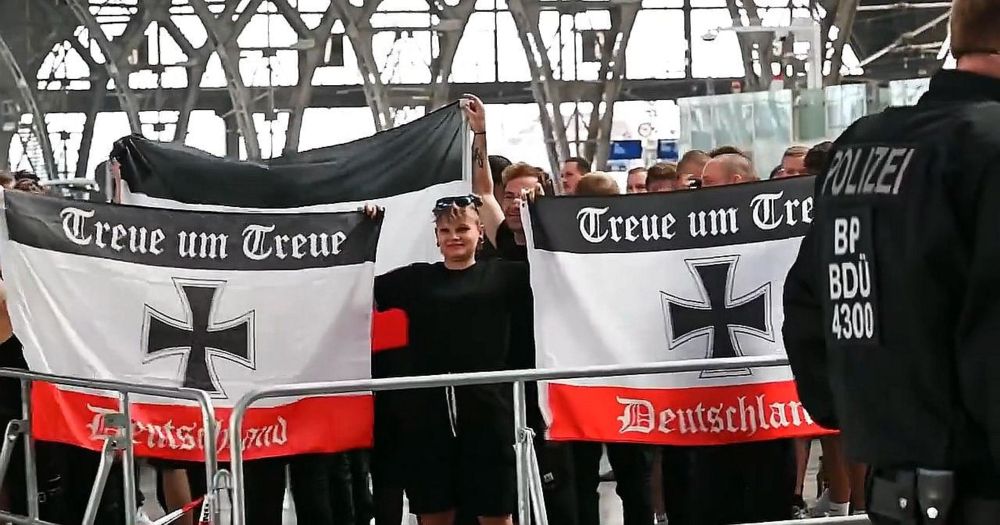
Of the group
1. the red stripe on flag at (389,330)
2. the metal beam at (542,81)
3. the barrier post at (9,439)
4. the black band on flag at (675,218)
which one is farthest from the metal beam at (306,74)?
the black band on flag at (675,218)

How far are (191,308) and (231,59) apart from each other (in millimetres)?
25177

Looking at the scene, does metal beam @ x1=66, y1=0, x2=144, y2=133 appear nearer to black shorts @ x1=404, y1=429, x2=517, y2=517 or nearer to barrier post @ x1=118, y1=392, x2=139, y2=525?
barrier post @ x1=118, y1=392, x2=139, y2=525

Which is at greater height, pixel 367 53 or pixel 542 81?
pixel 367 53

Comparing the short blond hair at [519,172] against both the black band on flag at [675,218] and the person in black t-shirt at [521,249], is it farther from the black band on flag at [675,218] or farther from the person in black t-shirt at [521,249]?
the black band on flag at [675,218]

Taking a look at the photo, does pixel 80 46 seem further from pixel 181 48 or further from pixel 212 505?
pixel 212 505

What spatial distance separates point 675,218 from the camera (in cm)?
674

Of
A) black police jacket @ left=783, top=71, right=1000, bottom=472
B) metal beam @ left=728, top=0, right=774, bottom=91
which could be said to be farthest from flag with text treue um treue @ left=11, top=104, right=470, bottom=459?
metal beam @ left=728, top=0, right=774, bottom=91

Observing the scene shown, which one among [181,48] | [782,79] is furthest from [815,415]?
[181,48]

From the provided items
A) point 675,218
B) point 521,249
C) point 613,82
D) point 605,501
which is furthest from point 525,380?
point 613,82

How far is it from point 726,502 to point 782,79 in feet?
62.7

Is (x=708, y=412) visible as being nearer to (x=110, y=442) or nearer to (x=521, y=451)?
(x=521, y=451)

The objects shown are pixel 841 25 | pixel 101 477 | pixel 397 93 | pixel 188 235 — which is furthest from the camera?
pixel 397 93

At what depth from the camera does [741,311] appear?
21.6 feet

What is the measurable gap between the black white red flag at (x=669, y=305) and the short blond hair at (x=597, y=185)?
567 mm
